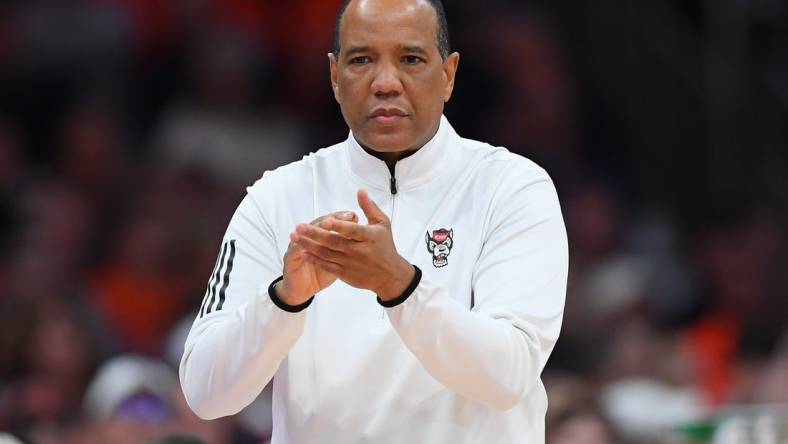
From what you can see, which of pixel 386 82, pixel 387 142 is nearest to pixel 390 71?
pixel 386 82

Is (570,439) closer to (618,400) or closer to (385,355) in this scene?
(618,400)

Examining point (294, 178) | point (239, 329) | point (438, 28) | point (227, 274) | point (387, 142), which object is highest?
point (438, 28)

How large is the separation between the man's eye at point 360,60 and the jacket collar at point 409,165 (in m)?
0.21

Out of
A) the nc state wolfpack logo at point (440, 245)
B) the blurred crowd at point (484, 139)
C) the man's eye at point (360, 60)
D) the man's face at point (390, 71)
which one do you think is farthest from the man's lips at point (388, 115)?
the blurred crowd at point (484, 139)

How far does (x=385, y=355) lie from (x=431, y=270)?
0.24 m

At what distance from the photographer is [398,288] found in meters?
3.54

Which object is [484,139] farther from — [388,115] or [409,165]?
[388,115]

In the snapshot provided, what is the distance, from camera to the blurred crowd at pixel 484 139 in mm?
8742

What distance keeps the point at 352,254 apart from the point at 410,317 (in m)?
0.20

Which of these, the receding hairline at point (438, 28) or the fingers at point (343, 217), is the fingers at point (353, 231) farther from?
the receding hairline at point (438, 28)

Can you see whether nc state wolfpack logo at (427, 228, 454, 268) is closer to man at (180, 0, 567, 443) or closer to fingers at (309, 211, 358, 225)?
man at (180, 0, 567, 443)

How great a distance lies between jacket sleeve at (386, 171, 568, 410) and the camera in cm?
357

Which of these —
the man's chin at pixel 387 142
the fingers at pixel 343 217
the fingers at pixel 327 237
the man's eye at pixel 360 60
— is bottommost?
the fingers at pixel 327 237

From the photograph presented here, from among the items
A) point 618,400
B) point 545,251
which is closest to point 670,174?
point 618,400
